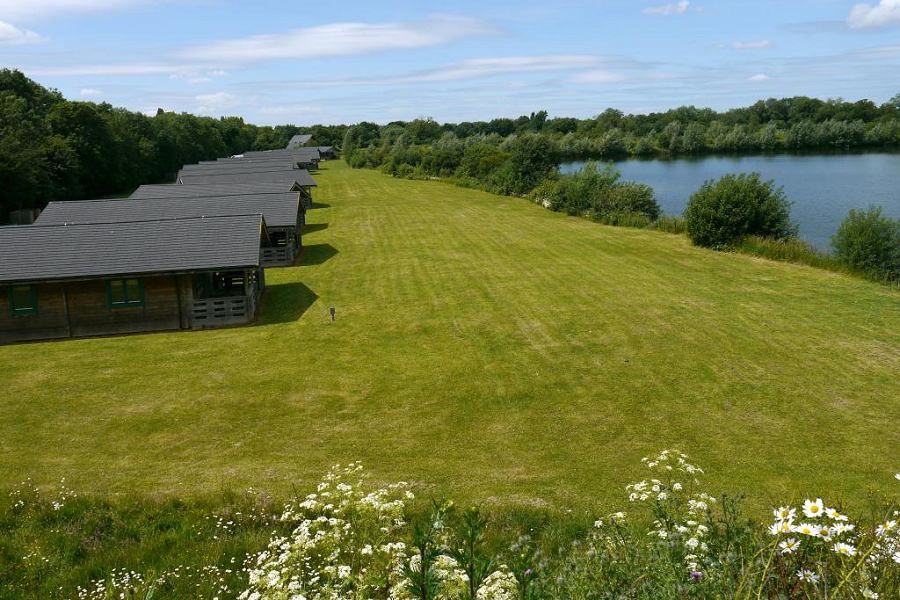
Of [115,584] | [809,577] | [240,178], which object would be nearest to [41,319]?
[115,584]

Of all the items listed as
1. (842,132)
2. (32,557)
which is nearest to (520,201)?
(32,557)

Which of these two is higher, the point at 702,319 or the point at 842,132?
the point at 842,132

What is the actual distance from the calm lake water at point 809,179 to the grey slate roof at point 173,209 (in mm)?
32239

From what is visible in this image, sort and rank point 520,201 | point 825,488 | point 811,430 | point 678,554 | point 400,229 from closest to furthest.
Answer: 1. point 678,554
2. point 825,488
3. point 811,430
4. point 400,229
5. point 520,201

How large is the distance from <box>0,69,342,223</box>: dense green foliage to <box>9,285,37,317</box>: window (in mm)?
31407

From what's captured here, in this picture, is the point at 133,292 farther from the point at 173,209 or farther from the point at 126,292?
the point at 173,209

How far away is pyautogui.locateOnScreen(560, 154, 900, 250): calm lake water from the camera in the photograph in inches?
1940

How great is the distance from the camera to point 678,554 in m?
5.51

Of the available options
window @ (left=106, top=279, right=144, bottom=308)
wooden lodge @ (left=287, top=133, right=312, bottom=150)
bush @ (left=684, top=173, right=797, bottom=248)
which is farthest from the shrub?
wooden lodge @ (left=287, top=133, right=312, bottom=150)

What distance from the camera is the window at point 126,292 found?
24.0m

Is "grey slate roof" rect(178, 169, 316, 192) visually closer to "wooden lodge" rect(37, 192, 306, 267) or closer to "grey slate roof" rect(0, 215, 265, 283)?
"wooden lodge" rect(37, 192, 306, 267)

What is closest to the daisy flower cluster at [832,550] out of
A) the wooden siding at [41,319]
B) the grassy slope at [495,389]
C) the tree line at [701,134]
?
the grassy slope at [495,389]

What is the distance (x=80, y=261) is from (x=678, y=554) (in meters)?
24.1

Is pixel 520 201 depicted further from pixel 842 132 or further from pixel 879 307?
pixel 842 132
